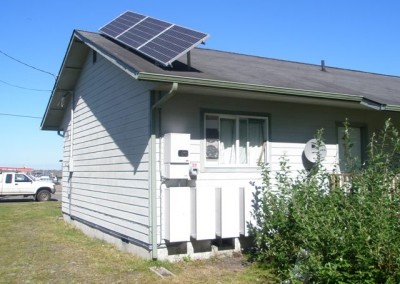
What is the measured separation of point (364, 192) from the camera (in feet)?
18.7

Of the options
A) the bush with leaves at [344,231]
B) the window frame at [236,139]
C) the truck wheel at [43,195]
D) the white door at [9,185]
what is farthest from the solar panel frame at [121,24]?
the white door at [9,185]

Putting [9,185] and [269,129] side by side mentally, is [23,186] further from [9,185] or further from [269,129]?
[269,129]

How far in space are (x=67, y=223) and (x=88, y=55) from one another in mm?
5286

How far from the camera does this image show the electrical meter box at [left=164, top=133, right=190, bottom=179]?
25.0ft

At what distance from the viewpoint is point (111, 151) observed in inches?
391

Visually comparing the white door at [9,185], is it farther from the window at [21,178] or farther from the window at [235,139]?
the window at [235,139]

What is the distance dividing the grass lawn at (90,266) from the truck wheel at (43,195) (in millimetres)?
15634

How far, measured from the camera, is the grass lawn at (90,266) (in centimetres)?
685

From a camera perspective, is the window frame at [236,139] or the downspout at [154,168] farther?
the window frame at [236,139]

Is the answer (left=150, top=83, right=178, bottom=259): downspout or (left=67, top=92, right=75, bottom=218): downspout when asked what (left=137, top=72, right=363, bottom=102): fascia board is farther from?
(left=67, top=92, right=75, bottom=218): downspout

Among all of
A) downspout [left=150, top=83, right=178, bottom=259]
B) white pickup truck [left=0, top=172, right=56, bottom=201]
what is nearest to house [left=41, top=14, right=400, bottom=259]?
downspout [left=150, top=83, right=178, bottom=259]

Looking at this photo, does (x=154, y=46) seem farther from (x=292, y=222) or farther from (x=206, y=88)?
(x=292, y=222)

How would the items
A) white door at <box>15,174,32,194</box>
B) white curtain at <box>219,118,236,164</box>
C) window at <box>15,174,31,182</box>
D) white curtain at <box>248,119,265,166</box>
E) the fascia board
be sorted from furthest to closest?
window at <box>15,174,31,182</box> < white door at <box>15,174,32,194</box> < white curtain at <box>248,119,265,166</box> < white curtain at <box>219,118,236,164</box> < the fascia board

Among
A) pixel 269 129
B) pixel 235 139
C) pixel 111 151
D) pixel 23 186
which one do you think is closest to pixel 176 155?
pixel 235 139
